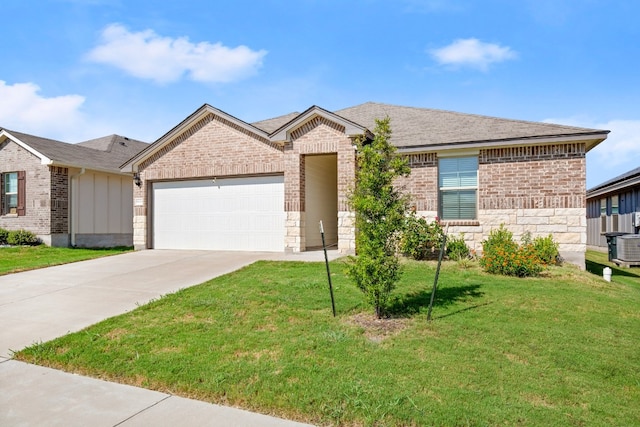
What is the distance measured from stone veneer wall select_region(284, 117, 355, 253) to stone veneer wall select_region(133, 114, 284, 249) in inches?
25.3

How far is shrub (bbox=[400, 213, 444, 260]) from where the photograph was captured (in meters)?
11.4

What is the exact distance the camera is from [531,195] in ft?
37.4

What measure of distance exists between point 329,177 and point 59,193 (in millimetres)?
11572

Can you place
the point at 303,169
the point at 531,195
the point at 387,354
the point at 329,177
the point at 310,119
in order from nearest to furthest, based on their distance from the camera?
1. the point at 387,354
2. the point at 531,195
3. the point at 310,119
4. the point at 303,169
5. the point at 329,177

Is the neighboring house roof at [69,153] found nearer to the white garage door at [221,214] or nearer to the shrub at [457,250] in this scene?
the white garage door at [221,214]

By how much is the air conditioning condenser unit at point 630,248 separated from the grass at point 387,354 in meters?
9.95

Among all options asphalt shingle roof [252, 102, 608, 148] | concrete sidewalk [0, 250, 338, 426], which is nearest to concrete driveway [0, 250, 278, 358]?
concrete sidewalk [0, 250, 338, 426]

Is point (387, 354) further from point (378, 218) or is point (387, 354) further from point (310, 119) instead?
point (310, 119)

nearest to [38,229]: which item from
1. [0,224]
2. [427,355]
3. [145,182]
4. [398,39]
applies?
[0,224]

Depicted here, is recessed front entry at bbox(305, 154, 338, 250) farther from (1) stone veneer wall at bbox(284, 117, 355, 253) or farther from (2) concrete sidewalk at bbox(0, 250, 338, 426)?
(2) concrete sidewalk at bbox(0, 250, 338, 426)

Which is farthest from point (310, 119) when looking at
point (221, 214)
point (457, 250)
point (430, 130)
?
point (457, 250)

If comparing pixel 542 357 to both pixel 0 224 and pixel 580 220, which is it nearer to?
pixel 580 220

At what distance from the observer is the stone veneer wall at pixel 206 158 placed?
13680mm

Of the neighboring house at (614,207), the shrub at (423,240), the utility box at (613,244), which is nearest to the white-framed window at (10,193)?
the shrub at (423,240)
